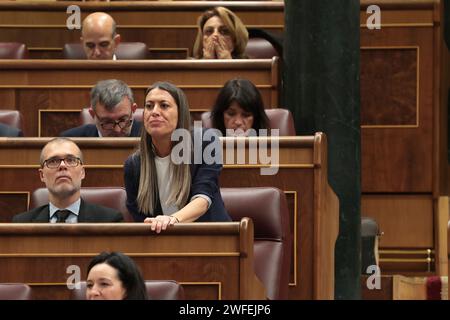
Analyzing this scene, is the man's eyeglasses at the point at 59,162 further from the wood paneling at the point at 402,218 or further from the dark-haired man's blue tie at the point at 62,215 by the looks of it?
the wood paneling at the point at 402,218

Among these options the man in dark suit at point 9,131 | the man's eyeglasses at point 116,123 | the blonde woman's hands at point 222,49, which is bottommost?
the man in dark suit at point 9,131

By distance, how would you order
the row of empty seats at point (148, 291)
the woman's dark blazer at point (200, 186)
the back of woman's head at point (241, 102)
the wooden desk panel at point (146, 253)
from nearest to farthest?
the row of empty seats at point (148, 291) → the wooden desk panel at point (146, 253) → the woman's dark blazer at point (200, 186) → the back of woman's head at point (241, 102)

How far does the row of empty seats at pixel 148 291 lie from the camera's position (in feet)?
7.26

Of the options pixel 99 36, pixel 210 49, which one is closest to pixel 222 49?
pixel 210 49

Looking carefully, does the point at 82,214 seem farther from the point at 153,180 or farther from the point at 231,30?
the point at 231,30

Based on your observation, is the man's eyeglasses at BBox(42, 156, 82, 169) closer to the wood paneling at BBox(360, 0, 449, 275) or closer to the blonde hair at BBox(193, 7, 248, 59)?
the blonde hair at BBox(193, 7, 248, 59)

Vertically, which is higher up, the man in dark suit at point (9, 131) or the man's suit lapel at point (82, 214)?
the man in dark suit at point (9, 131)

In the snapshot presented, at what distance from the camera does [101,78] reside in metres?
3.53

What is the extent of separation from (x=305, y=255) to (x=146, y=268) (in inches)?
21.7

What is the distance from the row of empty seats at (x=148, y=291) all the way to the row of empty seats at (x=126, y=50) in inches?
64.7

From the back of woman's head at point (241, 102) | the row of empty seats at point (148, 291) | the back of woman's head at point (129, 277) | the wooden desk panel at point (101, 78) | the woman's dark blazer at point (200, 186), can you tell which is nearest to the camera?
the back of woman's head at point (129, 277)

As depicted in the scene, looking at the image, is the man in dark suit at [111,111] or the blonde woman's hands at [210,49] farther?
the blonde woman's hands at [210,49]

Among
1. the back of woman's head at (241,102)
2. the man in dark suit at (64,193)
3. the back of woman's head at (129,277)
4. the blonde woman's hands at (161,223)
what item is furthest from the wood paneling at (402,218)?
the back of woman's head at (129,277)
